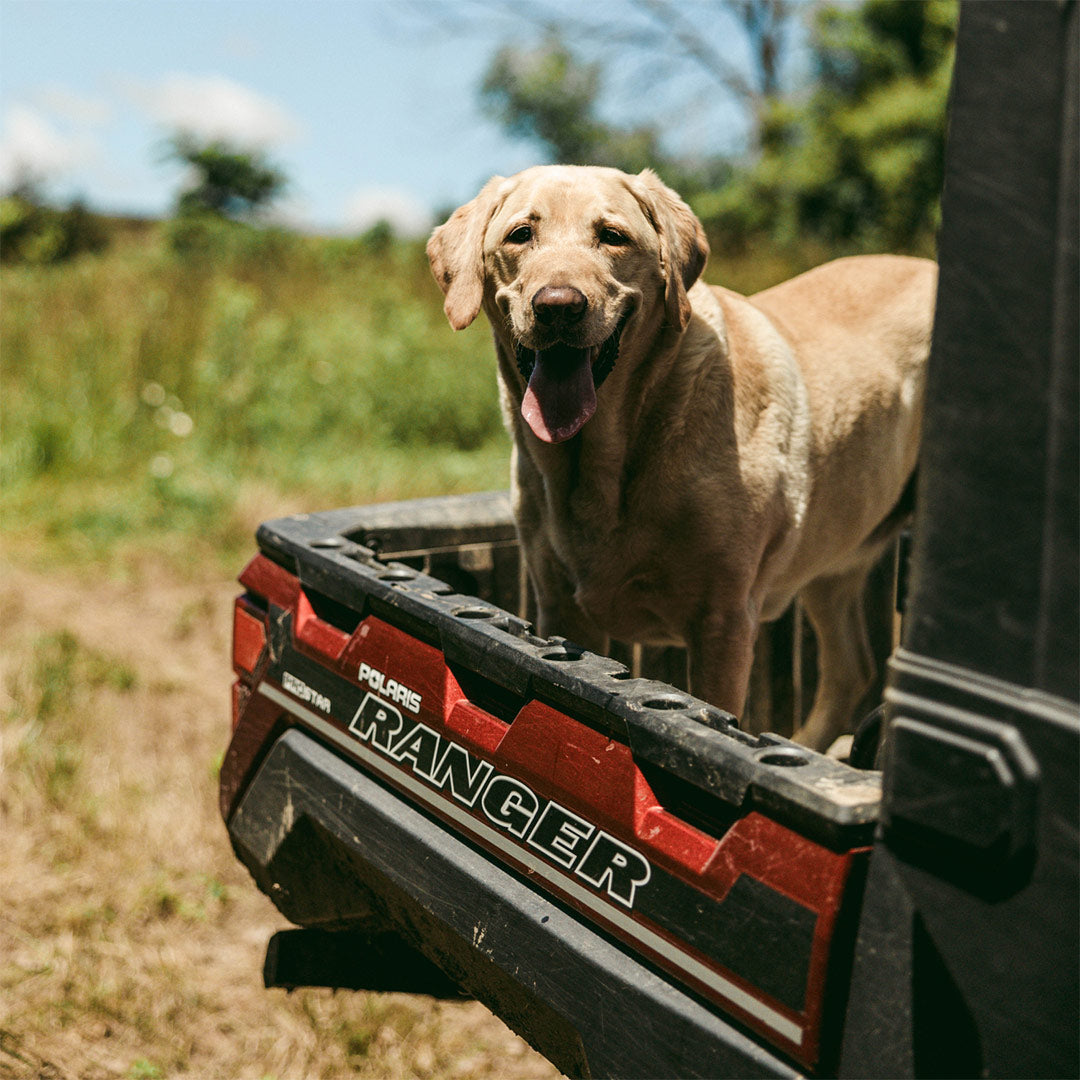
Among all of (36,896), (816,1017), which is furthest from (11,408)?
(816,1017)

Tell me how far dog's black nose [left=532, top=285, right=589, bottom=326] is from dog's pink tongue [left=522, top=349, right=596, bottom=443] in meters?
0.16

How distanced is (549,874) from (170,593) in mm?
4289

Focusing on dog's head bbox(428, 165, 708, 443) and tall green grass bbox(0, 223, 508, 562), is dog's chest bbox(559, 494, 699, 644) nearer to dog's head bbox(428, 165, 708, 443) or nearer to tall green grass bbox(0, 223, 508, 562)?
dog's head bbox(428, 165, 708, 443)

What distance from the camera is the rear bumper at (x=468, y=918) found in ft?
3.97

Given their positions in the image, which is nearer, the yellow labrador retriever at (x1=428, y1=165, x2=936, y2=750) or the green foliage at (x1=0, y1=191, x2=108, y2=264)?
the yellow labrador retriever at (x1=428, y1=165, x2=936, y2=750)

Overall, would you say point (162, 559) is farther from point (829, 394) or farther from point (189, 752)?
point (829, 394)

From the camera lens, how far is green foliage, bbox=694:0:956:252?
17.3 m

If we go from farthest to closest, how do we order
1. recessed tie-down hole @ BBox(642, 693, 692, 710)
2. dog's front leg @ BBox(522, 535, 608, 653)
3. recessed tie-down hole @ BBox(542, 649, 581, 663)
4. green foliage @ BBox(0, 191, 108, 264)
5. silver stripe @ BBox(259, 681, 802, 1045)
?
green foliage @ BBox(0, 191, 108, 264) → dog's front leg @ BBox(522, 535, 608, 653) → recessed tie-down hole @ BBox(542, 649, 581, 663) → recessed tie-down hole @ BBox(642, 693, 692, 710) → silver stripe @ BBox(259, 681, 802, 1045)

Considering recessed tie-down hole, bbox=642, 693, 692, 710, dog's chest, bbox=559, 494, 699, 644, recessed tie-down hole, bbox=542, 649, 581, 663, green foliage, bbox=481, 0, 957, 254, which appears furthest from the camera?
green foliage, bbox=481, 0, 957, 254

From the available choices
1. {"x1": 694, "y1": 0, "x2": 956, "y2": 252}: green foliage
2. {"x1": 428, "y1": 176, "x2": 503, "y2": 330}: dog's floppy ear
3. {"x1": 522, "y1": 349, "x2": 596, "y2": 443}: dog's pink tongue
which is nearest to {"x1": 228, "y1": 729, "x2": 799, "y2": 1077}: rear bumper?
{"x1": 522, "y1": 349, "x2": 596, "y2": 443}: dog's pink tongue

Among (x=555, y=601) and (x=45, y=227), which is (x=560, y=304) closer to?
(x=555, y=601)

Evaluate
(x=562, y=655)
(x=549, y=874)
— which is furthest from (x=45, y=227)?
(x=549, y=874)

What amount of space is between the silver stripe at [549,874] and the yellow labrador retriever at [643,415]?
2.61 feet

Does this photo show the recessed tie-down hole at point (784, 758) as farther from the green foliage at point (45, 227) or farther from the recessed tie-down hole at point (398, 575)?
the green foliage at point (45, 227)
